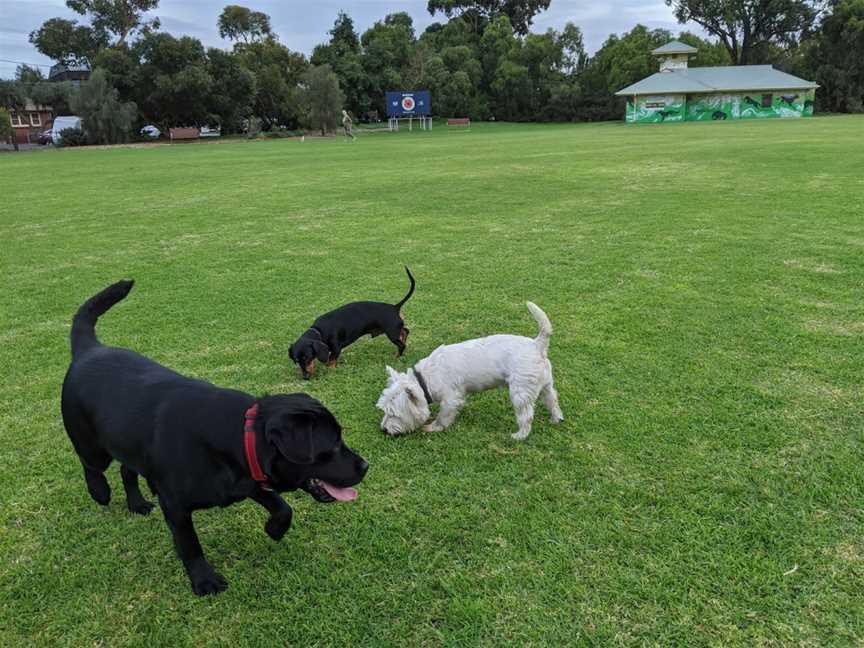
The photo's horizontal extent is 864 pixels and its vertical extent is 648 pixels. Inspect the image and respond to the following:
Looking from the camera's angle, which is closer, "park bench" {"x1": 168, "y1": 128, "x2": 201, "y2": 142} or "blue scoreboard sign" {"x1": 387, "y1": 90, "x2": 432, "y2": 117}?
"park bench" {"x1": 168, "y1": 128, "x2": 201, "y2": 142}

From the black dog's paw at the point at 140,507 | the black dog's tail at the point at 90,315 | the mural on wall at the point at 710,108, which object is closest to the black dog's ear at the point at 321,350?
the black dog's tail at the point at 90,315

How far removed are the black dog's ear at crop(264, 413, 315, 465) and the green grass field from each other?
0.71 meters

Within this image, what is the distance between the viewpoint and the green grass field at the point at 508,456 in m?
2.27

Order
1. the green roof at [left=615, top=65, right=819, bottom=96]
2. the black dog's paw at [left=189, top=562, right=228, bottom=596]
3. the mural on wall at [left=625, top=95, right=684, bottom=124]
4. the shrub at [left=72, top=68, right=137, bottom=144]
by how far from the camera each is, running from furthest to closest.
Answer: the mural on wall at [left=625, top=95, right=684, bottom=124] < the green roof at [left=615, top=65, right=819, bottom=96] < the shrub at [left=72, top=68, right=137, bottom=144] < the black dog's paw at [left=189, top=562, right=228, bottom=596]

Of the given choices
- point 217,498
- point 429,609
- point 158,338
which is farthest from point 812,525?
point 158,338

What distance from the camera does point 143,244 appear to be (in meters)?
9.08

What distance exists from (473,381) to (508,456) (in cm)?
49

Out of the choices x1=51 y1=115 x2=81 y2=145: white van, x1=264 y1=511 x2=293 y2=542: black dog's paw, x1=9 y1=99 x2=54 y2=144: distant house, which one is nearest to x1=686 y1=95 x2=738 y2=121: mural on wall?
x1=51 y1=115 x2=81 y2=145: white van

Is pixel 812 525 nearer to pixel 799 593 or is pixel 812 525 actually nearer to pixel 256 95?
pixel 799 593

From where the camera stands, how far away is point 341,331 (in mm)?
4480

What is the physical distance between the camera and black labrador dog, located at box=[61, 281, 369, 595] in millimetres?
2143

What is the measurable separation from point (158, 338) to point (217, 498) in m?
3.40

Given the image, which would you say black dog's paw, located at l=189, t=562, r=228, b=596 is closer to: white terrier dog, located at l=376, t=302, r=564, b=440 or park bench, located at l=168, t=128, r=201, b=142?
white terrier dog, located at l=376, t=302, r=564, b=440

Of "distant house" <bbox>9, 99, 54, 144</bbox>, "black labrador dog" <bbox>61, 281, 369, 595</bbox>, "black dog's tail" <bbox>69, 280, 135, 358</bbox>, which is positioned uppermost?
"distant house" <bbox>9, 99, 54, 144</bbox>
